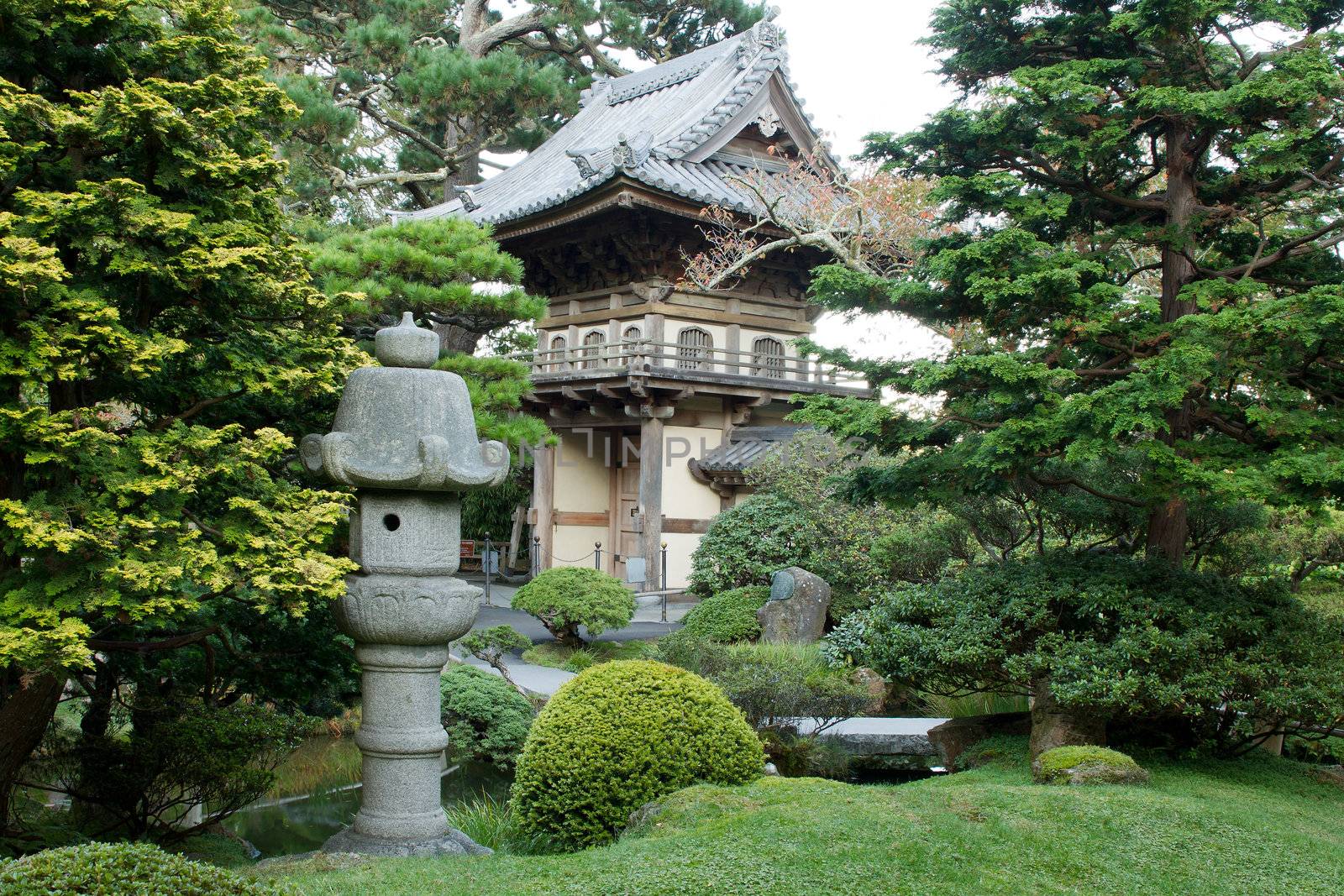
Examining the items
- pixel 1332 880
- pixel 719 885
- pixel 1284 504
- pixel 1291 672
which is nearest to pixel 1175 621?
pixel 1291 672

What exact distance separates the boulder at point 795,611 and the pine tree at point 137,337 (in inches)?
298

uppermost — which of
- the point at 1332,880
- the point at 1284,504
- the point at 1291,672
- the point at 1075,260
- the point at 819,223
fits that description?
the point at 819,223

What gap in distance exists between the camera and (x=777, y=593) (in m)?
12.3

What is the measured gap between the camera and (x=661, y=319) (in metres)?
17.7

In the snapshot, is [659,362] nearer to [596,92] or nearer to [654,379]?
[654,379]

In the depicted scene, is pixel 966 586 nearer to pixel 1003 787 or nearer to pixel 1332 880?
pixel 1003 787

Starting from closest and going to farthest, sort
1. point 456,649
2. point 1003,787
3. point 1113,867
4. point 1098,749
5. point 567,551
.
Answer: point 1113,867, point 1003,787, point 1098,749, point 456,649, point 567,551

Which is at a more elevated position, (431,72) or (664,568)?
(431,72)

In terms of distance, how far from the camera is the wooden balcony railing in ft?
55.4

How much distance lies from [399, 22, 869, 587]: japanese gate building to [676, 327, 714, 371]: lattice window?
0.03 meters

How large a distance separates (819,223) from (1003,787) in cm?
726

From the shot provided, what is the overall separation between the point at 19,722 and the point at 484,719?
14.6 feet

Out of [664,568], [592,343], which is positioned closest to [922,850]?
[664,568]

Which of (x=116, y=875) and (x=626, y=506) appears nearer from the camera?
(x=116, y=875)
